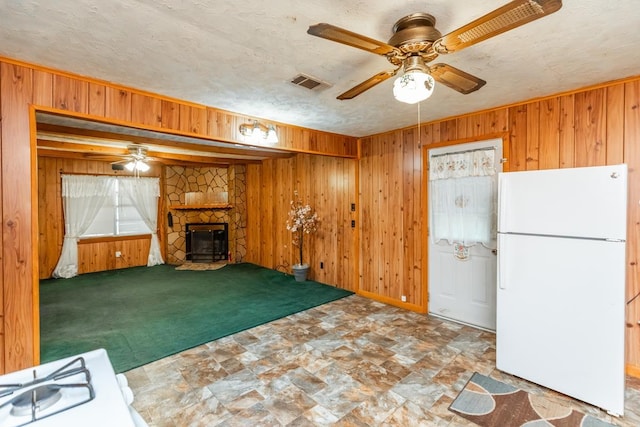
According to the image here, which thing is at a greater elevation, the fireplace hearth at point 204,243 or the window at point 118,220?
the window at point 118,220

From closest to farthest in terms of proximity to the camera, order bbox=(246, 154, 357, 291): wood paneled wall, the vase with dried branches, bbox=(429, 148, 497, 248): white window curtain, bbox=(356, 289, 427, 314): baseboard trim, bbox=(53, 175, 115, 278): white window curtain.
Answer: bbox=(429, 148, 497, 248): white window curtain, bbox=(356, 289, 427, 314): baseboard trim, bbox=(246, 154, 357, 291): wood paneled wall, the vase with dried branches, bbox=(53, 175, 115, 278): white window curtain

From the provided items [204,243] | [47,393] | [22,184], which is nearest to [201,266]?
[204,243]

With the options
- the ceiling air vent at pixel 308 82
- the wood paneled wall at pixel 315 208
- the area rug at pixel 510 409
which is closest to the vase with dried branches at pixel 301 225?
the wood paneled wall at pixel 315 208

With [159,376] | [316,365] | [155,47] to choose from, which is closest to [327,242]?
[316,365]

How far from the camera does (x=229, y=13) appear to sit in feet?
5.18

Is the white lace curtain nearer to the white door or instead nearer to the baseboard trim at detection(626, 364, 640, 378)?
the white door

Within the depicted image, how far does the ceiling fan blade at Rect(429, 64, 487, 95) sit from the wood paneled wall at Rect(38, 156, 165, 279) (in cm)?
717

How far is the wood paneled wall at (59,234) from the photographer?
5891mm

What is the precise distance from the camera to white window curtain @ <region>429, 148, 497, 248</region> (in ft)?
11.0

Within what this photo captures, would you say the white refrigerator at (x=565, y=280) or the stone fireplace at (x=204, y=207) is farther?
the stone fireplace at (x=204, y=207)

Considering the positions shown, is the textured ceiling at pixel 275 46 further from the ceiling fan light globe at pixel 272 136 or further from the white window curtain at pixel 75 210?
the white window curtain at pixel 75 210

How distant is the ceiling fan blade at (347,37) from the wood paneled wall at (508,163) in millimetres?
2313

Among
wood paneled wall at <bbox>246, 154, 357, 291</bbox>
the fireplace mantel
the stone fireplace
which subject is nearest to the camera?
wood paneled wall at <bbox>246, 154, 357, 291</bbox>

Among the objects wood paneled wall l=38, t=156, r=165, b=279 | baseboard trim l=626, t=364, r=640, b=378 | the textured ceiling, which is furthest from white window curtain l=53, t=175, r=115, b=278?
baseboard trim l=626, t=364, r=640, b=378
